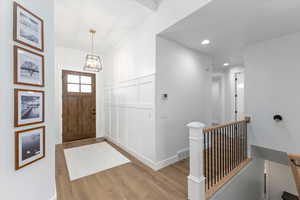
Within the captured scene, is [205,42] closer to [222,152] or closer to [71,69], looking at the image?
[222,152]

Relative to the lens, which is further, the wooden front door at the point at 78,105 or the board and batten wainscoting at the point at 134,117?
the wooden front door at the point at 78,105

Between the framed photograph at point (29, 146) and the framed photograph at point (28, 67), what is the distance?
469 mm

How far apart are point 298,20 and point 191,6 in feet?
6.09

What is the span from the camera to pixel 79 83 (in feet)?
14.7

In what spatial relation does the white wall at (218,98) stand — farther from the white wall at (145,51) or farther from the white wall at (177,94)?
the white wall at (145,51)

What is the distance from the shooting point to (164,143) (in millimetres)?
2703

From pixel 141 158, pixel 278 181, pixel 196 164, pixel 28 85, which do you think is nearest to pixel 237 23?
pixel 196 164

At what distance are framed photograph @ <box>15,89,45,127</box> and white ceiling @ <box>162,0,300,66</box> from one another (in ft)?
7.63

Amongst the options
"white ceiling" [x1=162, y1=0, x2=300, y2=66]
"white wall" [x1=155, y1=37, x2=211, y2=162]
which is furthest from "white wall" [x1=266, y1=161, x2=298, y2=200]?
"white ceiling" [x1=162, y1=0, x2=300, y2=66]

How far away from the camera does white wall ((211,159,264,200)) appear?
7.07 ft

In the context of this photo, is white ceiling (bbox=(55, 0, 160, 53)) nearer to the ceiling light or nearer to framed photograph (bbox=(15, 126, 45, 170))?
the ceiling light

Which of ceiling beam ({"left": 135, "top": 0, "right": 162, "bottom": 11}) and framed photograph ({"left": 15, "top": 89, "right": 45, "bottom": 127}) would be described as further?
ceiling beam ({"left": 135, "top": 0, "right": 162, "bottom": 11})

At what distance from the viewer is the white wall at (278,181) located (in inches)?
162

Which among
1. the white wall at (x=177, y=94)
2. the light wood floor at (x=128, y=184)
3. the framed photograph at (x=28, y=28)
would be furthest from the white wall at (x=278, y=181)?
the framed photograph at (x=28, y=28)
